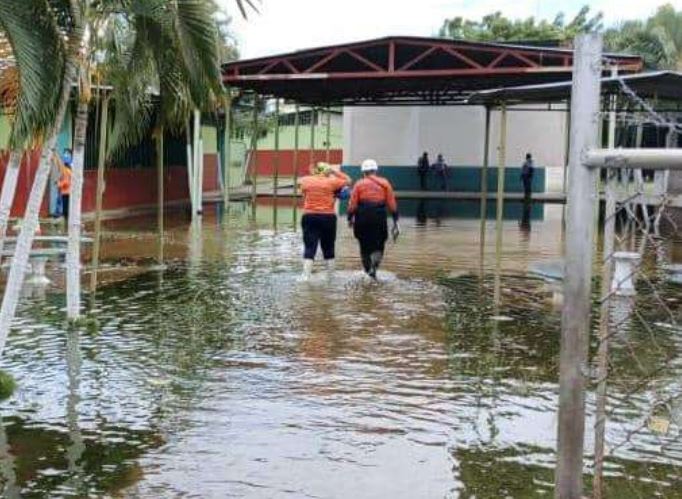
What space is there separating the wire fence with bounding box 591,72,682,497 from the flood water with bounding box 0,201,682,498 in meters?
0.03

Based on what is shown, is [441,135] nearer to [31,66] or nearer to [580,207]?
[31,66]

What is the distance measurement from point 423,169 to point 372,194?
75.0 feet

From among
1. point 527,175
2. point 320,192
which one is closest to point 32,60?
point 320,192

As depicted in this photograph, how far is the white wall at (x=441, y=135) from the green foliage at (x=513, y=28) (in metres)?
13.4

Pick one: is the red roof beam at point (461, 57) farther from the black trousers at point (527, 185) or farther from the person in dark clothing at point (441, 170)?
the person in dark clothing at point (441, 170)

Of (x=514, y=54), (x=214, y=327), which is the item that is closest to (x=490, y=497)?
(x=214, y=327)

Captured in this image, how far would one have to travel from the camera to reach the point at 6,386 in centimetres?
659

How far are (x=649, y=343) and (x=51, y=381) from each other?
16.9 ft

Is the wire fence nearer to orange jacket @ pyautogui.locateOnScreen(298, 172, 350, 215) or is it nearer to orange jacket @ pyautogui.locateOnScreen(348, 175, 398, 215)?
orange jacket @ pyautogui.locateOnScreen(348, 175, 398, 215)

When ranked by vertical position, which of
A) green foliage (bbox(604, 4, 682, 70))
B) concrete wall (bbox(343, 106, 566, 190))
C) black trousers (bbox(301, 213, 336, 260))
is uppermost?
green foliage (bbox(604, 4, 682, 70))

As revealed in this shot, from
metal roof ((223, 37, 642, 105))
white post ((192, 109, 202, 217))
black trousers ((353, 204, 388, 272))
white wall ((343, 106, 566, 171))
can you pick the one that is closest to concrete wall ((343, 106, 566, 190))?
white wall ((343, 106, 566, 171))

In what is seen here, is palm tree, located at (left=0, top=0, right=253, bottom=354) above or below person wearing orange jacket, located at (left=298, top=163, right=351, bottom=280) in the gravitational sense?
above

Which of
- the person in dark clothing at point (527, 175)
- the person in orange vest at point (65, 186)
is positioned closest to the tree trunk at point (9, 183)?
the person in orange vest at point (65, 186)

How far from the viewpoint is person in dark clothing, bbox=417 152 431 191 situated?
3462 centimetres
